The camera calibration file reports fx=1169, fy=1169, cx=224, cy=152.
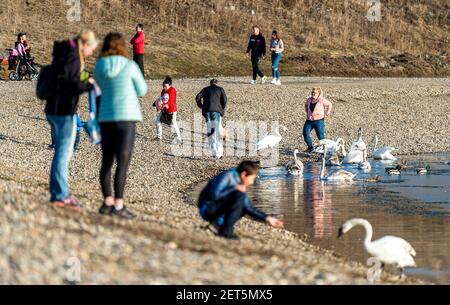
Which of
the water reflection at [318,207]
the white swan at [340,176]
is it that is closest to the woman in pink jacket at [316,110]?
the white swan at [340,176]

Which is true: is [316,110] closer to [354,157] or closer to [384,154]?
[354,157]

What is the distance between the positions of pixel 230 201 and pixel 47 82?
8.09 ft

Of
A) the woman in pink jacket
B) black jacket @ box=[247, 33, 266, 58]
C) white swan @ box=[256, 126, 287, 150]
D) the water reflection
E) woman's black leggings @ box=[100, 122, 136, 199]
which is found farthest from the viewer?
black jacket @ box=[247, 33, 266, 58]

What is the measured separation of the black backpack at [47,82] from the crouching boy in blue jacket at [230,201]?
Result: 211cm

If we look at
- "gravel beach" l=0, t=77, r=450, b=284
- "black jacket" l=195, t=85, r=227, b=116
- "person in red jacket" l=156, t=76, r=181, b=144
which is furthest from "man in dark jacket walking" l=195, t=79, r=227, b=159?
"person in red jacket" l=156, t=76, r=181, b=144

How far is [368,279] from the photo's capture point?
12000 mm

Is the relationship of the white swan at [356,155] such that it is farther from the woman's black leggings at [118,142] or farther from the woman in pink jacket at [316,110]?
the woman's black leggings at [118,142]

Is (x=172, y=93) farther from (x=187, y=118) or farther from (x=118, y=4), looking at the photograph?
(x=118, y=4)

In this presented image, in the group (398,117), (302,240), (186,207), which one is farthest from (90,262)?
(398,117)

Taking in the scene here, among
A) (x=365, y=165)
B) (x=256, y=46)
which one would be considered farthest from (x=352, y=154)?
(x=256, y=46)

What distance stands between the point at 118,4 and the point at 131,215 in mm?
40284

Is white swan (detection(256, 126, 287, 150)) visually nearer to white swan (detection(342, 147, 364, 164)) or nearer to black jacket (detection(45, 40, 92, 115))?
white swan (detection(342, 147, 364, 164))

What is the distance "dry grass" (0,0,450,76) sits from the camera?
46219mm

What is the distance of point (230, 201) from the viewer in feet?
42.7
